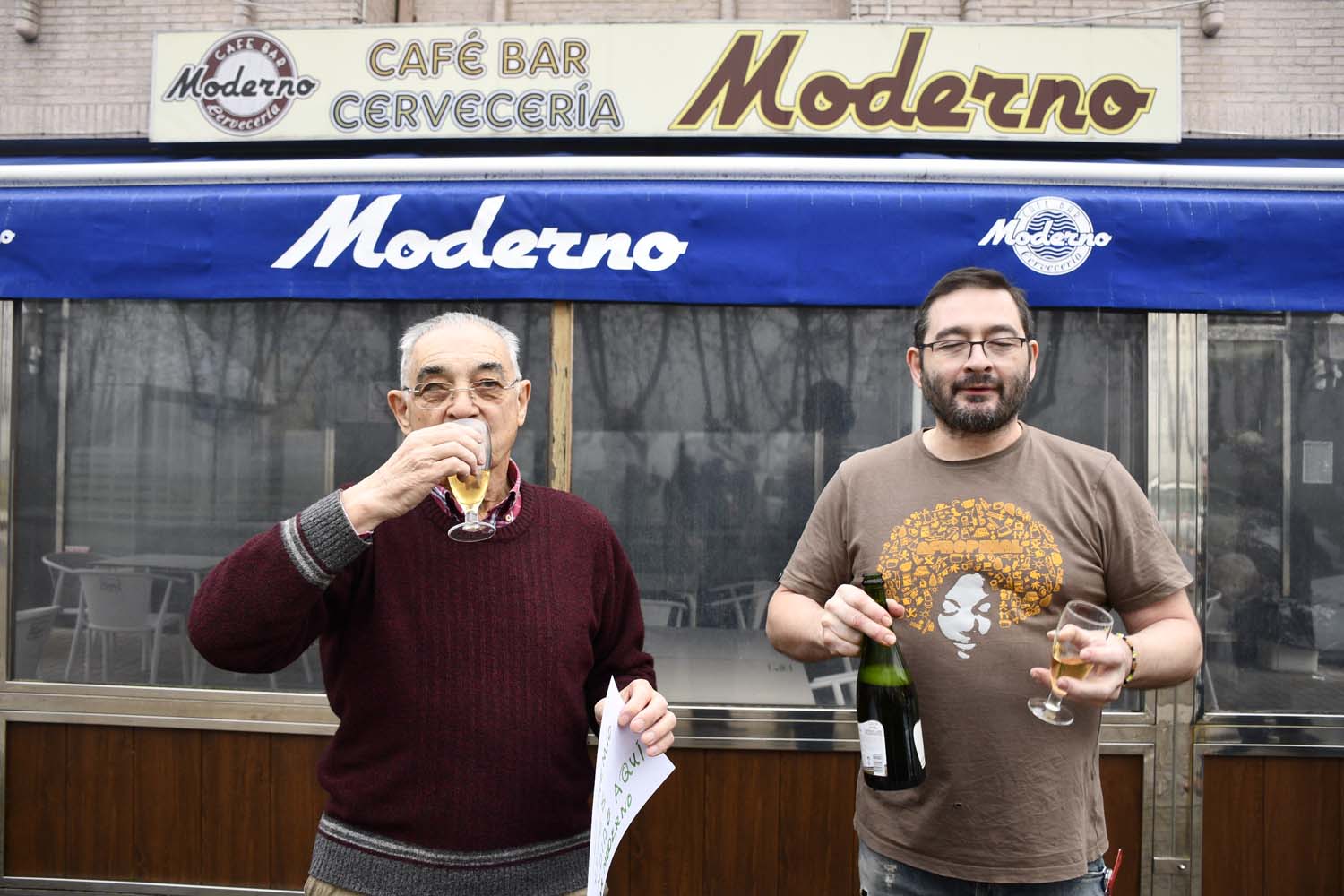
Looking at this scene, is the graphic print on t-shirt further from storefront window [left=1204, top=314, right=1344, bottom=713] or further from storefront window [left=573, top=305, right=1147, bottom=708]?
storefront window [left=1204, top=314, right=1344, bottom=713]

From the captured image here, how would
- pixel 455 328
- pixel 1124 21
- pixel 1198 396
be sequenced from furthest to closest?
pixel 1124 21 < pixel 1198 396 < pixel 455 328

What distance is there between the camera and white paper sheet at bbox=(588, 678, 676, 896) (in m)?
1.50

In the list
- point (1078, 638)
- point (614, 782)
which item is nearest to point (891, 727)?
point (1078, 638)

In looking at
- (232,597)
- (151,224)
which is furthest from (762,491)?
(151,224)

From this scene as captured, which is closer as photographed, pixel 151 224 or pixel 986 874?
pixel 986 874

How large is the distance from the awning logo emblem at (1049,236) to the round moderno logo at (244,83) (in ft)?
12.2

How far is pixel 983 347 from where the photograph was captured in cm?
195

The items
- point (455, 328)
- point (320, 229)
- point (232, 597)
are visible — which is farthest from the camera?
point (320, 229)

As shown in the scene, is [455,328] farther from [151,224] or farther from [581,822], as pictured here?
[151,224]

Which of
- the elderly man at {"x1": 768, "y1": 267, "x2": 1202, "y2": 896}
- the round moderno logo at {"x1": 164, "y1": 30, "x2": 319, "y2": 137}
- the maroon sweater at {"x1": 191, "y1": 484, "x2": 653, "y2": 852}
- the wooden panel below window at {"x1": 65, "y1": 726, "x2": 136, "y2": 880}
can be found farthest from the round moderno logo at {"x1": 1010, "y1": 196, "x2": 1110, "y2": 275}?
the wooden panel below window at {"x1": 65, "y1": 726, "x2": 136, "y2": 880}

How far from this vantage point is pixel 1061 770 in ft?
6.21

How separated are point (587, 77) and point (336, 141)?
146 centimetres

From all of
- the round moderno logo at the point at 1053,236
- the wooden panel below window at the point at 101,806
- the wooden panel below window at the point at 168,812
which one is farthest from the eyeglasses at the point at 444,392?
the wooden panel below window at the point at 101,806

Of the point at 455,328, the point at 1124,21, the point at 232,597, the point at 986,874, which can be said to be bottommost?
the point at 986,874
